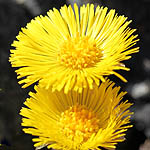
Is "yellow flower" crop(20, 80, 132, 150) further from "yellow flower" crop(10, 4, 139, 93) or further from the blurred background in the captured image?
the blurred background

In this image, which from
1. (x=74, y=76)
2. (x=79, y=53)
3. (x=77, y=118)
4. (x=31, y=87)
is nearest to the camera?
(x=74, y=76)

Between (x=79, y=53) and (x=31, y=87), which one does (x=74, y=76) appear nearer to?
(x=79, y=53)

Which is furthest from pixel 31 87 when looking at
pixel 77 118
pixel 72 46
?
pixel 77 118

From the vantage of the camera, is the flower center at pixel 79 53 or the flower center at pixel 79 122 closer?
the flower center at pixel 79 122

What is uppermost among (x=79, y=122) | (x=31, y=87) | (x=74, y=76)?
(x=31, y=87)

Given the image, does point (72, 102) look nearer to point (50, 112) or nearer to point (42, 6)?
point (50, 112)

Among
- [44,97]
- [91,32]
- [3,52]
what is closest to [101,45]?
[91,32]

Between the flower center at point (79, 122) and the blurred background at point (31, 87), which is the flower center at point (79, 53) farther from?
the blurred background at point (31, 87)

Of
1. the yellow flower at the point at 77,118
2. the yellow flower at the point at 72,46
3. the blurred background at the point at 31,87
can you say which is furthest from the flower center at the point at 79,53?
the blurred background at the point at 31,87
